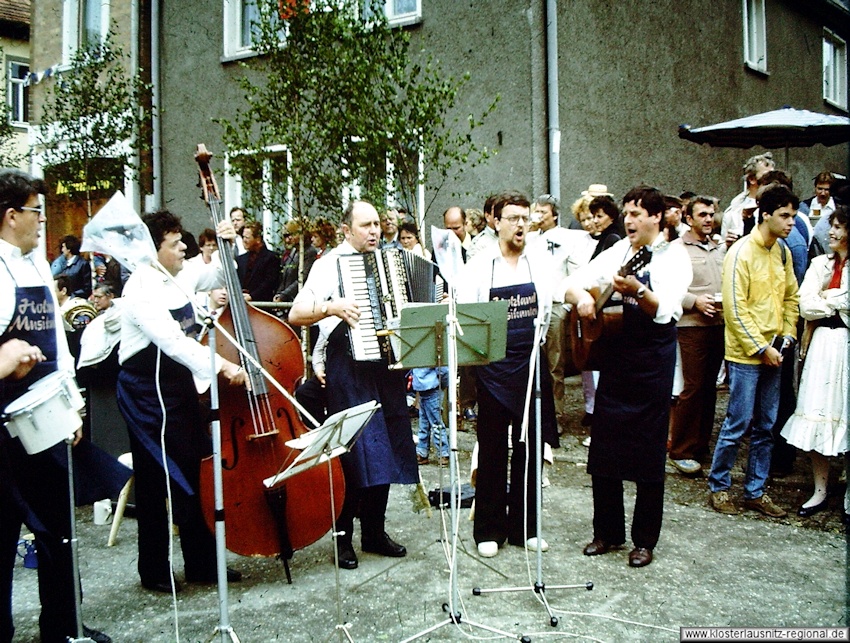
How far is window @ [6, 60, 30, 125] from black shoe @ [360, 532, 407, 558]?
2206 cm

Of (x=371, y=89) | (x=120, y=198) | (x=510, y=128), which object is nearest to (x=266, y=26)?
(x=371, y=89)

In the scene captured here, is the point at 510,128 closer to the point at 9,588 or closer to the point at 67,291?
the point at 67,291

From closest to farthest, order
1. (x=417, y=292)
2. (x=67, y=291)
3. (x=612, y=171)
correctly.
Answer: (x=417, y=292)
(x=67, y=291)
(x=612, y=171)

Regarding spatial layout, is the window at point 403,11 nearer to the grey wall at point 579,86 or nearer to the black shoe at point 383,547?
the grey wall at point 579,86

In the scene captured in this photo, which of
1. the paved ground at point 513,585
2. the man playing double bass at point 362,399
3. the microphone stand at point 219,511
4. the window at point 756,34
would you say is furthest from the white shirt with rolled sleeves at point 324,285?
the window at point 756,34

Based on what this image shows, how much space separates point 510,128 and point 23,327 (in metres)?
7.67

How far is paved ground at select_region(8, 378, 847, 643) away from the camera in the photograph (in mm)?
3734

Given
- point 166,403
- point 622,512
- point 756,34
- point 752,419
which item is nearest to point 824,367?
point 752,419

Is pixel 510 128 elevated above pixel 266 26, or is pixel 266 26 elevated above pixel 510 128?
pixel 266 26

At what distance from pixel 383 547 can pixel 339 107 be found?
5.13 m

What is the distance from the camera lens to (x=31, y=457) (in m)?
3.42

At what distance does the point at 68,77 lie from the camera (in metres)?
11.4

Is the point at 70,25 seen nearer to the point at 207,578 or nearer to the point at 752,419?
the point at 207,578

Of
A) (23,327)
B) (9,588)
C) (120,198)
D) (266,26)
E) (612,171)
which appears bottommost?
(9,588)
